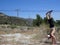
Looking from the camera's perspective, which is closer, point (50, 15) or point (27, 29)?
point (50, 15)

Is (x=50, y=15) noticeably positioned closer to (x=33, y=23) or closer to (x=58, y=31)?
(x=58, y=31)

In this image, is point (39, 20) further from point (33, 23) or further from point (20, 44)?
point (20, 44)

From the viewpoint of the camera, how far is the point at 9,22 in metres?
26.1

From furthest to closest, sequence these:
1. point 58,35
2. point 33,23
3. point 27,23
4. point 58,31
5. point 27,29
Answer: point 27,23 → point 33,23 → point 27,29 → point 58,31 → point 58,35

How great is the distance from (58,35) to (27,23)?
11.5m

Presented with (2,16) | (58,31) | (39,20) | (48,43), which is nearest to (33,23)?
(39,20)

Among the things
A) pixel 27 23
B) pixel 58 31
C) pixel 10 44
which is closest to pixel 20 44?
pixel 10 44

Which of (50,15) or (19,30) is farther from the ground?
(50,15)

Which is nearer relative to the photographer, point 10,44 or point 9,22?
point 10,44

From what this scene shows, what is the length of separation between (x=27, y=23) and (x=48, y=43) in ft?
44.1

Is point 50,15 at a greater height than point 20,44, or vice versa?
point 50,15

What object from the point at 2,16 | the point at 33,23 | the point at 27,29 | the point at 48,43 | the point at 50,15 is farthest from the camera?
the point at 2,16

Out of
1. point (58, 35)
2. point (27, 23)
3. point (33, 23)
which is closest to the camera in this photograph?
point (58, 35)

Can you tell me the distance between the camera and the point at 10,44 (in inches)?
450
